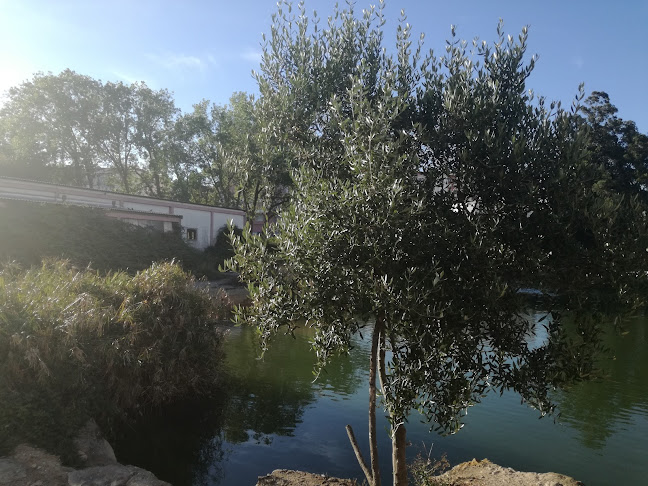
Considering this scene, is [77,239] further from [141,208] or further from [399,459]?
[399,459]

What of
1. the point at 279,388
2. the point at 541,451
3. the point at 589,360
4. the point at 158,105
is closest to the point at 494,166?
the point at 589,360

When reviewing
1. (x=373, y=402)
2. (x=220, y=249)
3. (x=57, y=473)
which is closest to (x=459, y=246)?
(x=373, y=402)

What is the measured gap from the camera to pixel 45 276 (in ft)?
54.0

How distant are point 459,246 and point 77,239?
107ft

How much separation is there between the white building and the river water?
83.4 feet

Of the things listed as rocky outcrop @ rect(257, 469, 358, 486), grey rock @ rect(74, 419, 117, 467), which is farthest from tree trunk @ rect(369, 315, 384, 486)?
grey rock @ rect(74, 419, 117, 467)

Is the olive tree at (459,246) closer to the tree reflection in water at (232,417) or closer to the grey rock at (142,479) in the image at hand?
the tree reflection in water at (232,417)

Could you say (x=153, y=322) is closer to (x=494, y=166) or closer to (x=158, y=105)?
(x=494, y=166)

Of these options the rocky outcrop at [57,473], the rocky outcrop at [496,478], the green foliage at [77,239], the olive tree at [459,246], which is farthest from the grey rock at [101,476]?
the green foliage at [77,239]

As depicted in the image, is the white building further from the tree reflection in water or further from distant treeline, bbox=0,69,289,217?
the tree reflection in water

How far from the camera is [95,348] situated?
13.6 metres

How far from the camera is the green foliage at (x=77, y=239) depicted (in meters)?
31.2

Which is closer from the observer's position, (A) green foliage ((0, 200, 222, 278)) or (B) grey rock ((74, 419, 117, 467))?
(B) grey rock ((74, 419, 117, 467))

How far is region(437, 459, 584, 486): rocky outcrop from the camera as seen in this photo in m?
10.9
